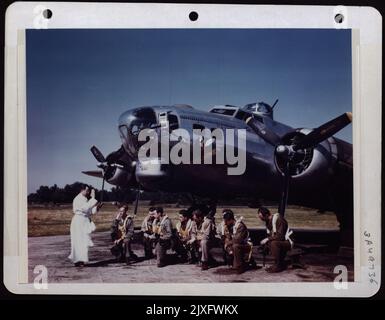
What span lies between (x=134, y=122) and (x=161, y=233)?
2.06 feet

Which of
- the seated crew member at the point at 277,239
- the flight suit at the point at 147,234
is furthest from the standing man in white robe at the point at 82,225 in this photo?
the seated crew member at the point at 277,239

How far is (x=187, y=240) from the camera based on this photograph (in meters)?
3.14

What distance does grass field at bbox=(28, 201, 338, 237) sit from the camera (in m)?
3.10

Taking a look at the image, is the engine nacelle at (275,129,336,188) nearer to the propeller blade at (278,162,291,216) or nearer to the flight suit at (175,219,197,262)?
the propeller blade at (278,162,291,216)

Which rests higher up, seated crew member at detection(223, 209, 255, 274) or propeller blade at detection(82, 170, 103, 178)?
propeller blade at detection(82, 170, 103, 178)

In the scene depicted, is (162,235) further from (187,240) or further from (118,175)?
(118,175)

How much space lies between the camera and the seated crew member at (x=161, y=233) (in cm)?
313

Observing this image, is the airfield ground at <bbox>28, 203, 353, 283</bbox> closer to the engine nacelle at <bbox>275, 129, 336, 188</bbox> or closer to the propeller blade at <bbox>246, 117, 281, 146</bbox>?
the engine nacelle at <bbox>275, 129, 336, 188</bbox>

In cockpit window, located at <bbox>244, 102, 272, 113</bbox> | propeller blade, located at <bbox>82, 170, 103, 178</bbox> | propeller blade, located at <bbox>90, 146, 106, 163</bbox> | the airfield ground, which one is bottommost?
the airfield ground

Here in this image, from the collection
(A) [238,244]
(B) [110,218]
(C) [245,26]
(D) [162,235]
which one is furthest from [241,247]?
(C) [245,26]

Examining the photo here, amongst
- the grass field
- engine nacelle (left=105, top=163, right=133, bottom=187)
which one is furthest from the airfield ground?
engine nacelle (left=105, top=163, right=133, bottom=187)

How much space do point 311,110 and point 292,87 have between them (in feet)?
0.53

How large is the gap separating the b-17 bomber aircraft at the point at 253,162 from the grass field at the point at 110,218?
0.17 feet

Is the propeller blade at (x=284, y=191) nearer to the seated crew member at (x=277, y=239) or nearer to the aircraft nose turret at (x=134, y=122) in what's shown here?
the seated crew member at (x=277, y=239)
